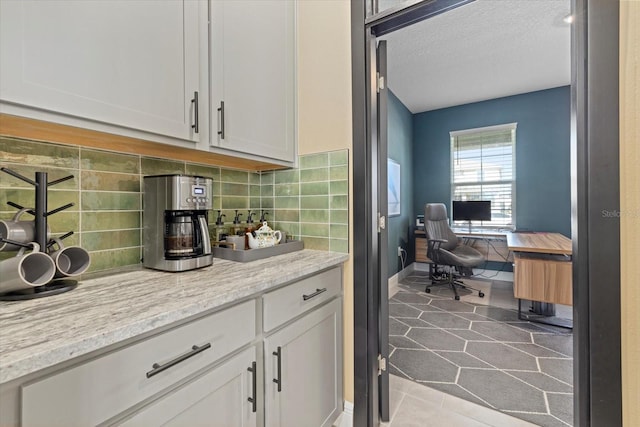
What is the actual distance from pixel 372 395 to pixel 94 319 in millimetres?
1318

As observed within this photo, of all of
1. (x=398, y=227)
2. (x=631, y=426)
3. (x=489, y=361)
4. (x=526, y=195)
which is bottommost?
(x=489, y=361)

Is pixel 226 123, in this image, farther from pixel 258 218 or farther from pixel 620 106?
pixel 620 106

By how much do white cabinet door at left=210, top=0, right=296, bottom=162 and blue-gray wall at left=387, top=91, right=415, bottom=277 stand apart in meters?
2.59

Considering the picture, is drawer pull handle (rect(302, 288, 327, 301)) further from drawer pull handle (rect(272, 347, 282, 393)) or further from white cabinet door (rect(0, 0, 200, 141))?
white cabinet door (rect(0, 0, 200, 141))

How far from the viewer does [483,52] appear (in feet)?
10.1

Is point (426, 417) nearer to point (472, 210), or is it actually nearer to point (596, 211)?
point (596, 211)

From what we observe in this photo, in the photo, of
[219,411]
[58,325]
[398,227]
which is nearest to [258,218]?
[219,411]

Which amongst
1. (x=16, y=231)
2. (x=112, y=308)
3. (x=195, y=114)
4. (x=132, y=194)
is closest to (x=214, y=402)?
(x=112, y=308)

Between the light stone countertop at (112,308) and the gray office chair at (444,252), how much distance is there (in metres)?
3.06

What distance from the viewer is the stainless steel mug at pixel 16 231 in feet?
2.70

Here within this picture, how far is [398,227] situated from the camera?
4.42 metres

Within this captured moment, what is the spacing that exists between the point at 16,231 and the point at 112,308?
0.43 meters

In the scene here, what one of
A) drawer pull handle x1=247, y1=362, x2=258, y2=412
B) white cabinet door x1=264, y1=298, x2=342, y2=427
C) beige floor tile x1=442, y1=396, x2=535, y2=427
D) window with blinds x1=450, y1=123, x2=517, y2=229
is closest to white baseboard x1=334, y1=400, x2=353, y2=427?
white cabinet door x1=264, y1=298, x2=342, y2=427

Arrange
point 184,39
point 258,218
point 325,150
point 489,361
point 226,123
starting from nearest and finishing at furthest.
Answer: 1. point 184,39
2. point 226,123
3. point 325,150
4. point 258,218
5. point 489,361
